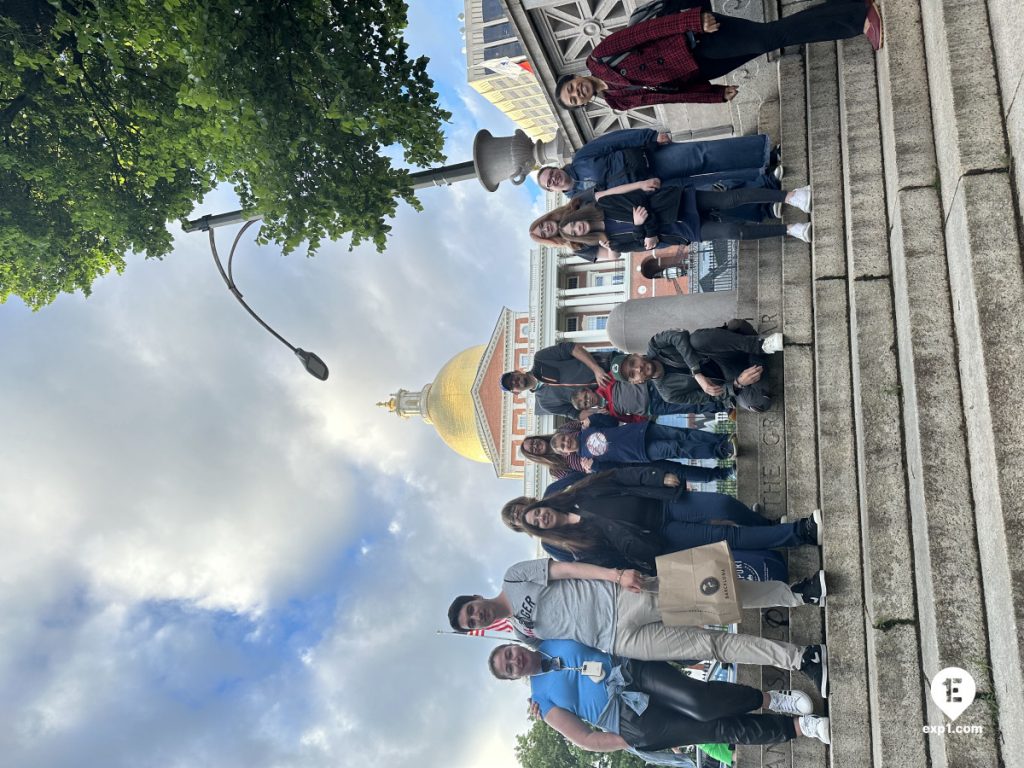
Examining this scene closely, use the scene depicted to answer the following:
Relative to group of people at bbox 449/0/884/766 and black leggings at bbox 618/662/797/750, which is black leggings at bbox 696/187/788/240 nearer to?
group of people at bbox 449/0/884/766

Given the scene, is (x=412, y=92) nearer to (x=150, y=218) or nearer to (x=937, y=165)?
(x=150, y=218)

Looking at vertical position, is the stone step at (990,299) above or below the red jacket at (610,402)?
below

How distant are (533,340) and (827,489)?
2728 centimetres

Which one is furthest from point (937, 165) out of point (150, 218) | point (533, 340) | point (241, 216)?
point (533, 340)

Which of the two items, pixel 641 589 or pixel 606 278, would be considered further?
pixel 606 278

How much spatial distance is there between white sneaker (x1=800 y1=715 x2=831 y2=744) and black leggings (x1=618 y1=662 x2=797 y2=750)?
120mm

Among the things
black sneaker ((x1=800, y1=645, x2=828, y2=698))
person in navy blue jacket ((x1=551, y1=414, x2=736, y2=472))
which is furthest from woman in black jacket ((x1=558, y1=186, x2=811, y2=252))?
black sneaker ((x1=800, y1=645, x2=828, y2=698))

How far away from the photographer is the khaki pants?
19.7 feet

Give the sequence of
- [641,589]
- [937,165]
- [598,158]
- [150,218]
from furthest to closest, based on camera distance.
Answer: [150,218]
[598,158]
[641,589]
[937,165]

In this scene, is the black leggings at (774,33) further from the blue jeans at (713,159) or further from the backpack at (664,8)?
the blue jeans at (713,159)

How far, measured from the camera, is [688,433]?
7.68 m

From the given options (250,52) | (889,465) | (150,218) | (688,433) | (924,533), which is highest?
(150,218)

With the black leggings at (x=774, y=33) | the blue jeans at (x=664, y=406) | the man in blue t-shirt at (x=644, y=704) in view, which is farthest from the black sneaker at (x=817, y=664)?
the black leggings at (x=774, y=33)

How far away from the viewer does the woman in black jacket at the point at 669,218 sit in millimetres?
6863
